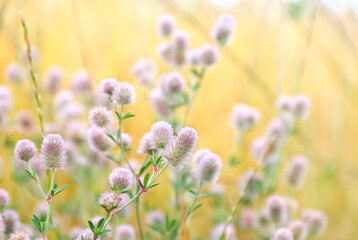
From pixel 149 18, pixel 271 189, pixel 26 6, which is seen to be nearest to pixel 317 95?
pixel 149 18

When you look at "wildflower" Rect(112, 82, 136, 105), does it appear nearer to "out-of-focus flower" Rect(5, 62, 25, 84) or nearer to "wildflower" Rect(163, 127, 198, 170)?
"wildflower" Rect(163, 127, 198, 170)

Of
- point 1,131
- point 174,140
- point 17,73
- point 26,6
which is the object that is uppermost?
point 26,6

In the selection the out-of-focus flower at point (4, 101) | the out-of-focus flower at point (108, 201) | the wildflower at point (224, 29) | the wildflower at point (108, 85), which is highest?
the out-of-focus flower at point (4, 101)

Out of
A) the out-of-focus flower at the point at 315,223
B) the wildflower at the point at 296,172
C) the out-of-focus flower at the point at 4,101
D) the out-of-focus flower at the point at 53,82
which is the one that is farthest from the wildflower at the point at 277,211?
the out-of-focus flower at the point at 53,82

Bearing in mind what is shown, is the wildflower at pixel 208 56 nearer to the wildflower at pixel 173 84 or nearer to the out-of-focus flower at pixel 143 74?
the wildflower at pixel 173 84

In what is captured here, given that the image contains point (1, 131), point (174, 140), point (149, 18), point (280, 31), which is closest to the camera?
point (174, 140)

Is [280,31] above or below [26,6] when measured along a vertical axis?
below

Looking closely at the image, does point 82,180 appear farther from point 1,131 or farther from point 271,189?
point 271,189
